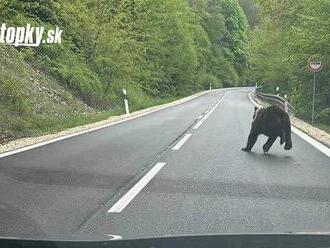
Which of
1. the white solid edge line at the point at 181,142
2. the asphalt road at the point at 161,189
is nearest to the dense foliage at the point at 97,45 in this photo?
the white solid edge line at the point at 181,142

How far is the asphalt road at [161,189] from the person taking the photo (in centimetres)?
580

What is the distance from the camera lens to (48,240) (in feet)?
11.0

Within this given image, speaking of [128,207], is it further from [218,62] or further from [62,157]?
[218,62]

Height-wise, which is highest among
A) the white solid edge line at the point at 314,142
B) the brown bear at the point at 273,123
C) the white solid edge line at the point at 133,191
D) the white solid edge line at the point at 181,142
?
the brown bear at the point at 273,123

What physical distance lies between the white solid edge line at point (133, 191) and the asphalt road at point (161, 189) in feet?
0.04

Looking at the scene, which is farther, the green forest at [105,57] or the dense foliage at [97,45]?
the dense foliage at [97,45]

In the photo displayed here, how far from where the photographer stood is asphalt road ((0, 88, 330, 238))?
580 cm

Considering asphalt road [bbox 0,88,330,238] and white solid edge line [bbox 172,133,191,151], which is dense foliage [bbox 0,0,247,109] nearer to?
white solid edge line [bbox 172,133,191,151]

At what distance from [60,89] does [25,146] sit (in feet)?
37.8

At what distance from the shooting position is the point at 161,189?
777 cm

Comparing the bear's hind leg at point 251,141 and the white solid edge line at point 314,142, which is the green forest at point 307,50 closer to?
the white solid edge line at point 314,142

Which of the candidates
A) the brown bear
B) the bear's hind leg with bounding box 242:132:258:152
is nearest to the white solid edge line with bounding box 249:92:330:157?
the brown bear

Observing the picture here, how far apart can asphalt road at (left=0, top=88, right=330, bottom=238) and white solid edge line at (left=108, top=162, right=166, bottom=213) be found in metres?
0.01

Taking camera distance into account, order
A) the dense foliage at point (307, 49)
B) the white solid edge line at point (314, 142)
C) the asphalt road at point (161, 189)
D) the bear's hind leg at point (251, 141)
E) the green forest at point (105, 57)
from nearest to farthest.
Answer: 1. the asphalt road at point (161, 189)
2. the bear's hind leg at point (251, 141)
3. the white solid edge line at point (314, 142)
4. the green forest at point (105, 57)
5. the dense foliage at point (307, 49)
